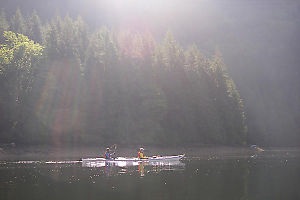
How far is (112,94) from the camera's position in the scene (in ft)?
183

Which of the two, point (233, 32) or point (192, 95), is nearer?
point (192, 95)

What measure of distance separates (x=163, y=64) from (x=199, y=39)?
199 ft

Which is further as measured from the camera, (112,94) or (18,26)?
(18,26)

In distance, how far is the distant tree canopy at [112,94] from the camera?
52.2 m

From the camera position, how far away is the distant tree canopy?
52.2 metres

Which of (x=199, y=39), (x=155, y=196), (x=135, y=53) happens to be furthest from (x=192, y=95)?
(x=199, y=39)

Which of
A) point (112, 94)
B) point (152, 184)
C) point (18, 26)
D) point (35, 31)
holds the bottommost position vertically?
point (152, 184)

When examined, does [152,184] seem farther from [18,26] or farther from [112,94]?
[18,26]

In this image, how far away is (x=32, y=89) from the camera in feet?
174

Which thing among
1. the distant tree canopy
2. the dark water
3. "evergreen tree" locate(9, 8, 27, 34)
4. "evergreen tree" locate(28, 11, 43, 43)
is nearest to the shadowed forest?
the distant tree canopy

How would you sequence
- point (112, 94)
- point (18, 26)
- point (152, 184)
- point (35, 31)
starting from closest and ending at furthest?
1. point (152, 184)
2. point (112, 94)
3. point (18, 26)
4. point (35, 31)

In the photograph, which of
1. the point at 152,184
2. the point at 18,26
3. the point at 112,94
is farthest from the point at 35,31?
the point at 152,184

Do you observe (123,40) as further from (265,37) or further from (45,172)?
(265,37)

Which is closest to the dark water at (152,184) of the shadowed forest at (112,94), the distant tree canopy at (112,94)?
the distant tree canopy at (112,94)
